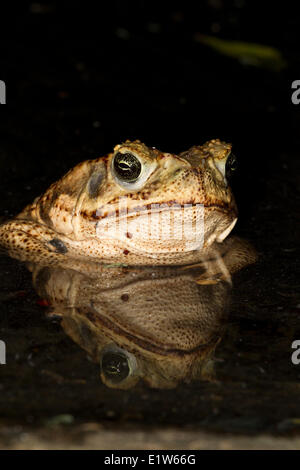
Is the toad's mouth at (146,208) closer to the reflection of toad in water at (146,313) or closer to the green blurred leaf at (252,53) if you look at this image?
the reflection of toad in water at (146,313)

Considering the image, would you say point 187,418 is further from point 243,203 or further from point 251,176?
point 251,176

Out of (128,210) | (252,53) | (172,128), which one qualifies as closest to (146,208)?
(128,210)

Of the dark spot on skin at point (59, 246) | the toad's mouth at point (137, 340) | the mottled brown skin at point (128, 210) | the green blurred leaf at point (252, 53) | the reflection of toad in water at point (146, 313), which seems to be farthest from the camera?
the green blurred leaf at point (252, 53)

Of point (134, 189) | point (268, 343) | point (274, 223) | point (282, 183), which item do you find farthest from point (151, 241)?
point (282, 183)

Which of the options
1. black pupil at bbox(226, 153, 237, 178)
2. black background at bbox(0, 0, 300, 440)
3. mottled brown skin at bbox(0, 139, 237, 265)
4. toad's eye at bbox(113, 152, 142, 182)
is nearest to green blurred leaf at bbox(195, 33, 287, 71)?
black background at bbox(0, 0, 300, 440)

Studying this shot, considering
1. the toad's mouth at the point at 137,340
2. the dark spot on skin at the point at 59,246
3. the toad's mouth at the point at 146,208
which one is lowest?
the toad's mouth at the point at 137,340

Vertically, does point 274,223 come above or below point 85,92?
below

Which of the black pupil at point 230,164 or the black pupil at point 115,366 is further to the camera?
the black pupil at point 230,164

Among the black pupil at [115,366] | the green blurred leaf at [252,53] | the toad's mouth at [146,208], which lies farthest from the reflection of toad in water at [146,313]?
the green blurred leaf at [252,53]
